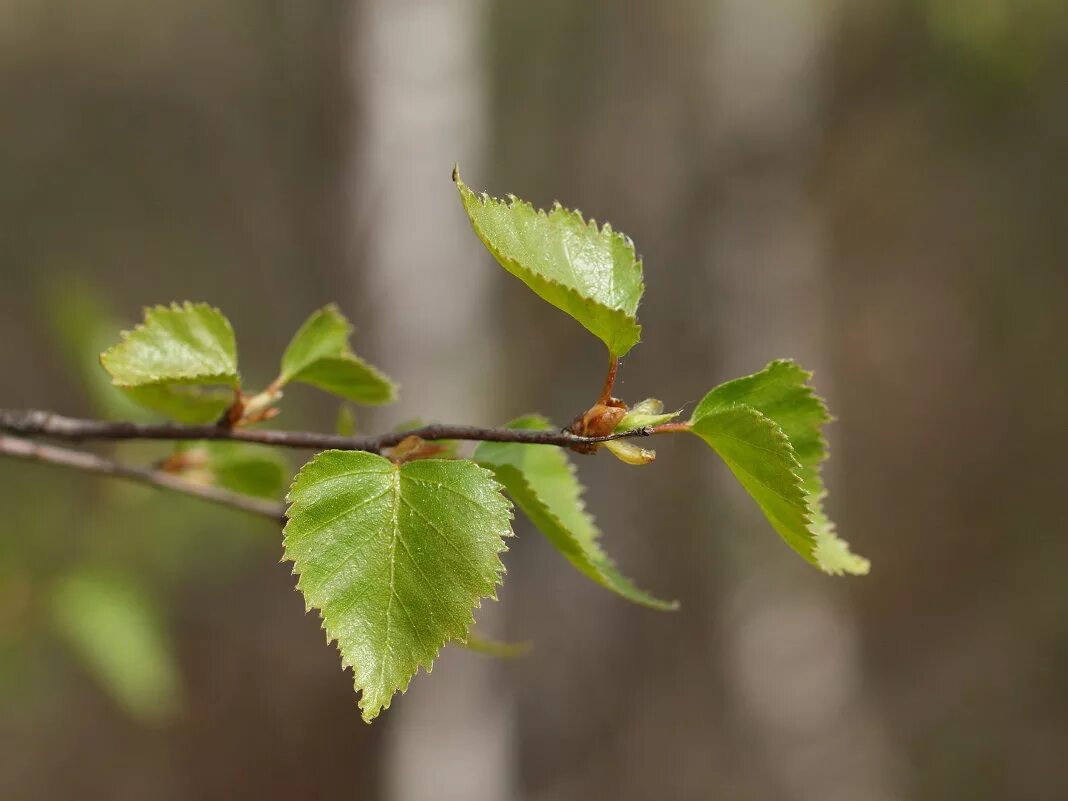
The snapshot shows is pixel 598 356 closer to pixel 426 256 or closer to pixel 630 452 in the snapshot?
pixel 426 256

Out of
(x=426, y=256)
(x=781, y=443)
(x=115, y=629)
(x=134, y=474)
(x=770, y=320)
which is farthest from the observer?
(x=770, y=320)

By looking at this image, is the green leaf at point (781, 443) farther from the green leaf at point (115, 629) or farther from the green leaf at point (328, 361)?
the green leaf at point (115, 629)

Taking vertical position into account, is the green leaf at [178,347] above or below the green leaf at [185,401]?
above

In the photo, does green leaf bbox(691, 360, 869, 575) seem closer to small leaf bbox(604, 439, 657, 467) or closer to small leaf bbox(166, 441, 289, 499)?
small leaf bbox(604, 439, 657, 467)

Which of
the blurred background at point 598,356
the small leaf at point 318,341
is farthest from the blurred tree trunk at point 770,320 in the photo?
the small leaf at point 318,341

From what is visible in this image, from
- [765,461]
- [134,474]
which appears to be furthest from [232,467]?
[765,461]

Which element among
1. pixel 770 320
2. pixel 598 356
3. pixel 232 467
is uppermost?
pixel 232 467
